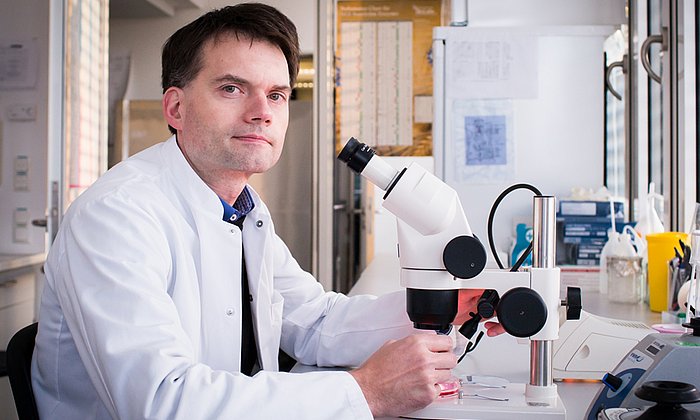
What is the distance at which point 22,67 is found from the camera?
9.53 feet

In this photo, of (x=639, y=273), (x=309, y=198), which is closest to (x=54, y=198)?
(x=309, y=198)

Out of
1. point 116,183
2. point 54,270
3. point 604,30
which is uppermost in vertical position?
point 604,30

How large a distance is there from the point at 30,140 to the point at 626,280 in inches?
91.7

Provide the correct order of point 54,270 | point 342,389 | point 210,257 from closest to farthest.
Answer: point 342,389, point 54,270, point 210,257

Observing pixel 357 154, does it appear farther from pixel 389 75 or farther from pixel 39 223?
pixel 389 75

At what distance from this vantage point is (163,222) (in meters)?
1.17

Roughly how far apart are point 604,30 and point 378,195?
351 centimetres

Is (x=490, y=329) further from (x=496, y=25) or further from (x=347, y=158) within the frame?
(x=496, y=25)

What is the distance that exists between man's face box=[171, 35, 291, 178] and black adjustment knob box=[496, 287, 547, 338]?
1.92 feet

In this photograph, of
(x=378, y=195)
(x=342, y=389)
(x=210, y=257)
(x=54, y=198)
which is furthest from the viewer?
(x=378, y=195)

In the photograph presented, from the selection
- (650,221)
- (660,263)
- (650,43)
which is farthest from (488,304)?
(650,43)

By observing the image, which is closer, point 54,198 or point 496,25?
point 54,198

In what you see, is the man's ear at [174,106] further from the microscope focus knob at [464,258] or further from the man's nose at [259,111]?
the microscope focus knob at [464,258]

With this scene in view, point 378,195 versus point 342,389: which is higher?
point 378,195
